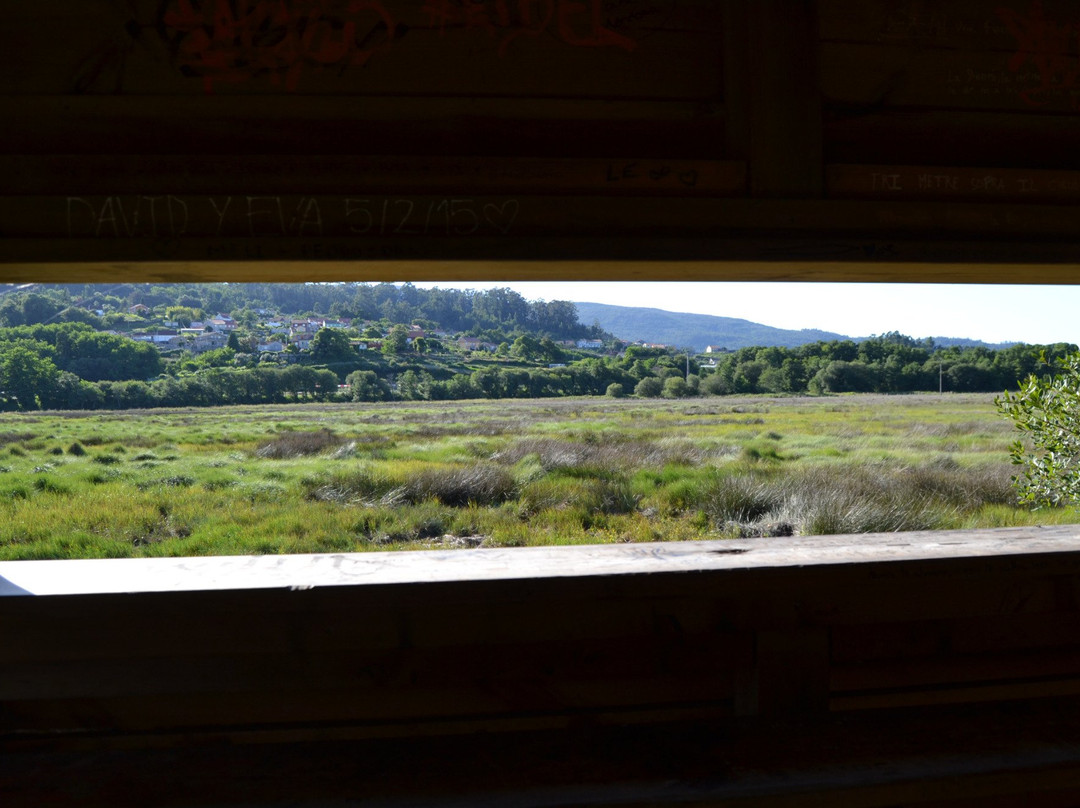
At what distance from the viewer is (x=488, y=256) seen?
1802 millimetres

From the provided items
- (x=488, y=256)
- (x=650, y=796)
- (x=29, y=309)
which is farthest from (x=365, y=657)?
(x=29, y=309)

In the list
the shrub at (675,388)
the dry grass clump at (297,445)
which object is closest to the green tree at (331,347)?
the dry grass clump at (297,445)

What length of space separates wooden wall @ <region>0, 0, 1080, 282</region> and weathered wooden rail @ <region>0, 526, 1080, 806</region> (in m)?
0.72

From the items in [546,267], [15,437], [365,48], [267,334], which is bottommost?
[15,437]

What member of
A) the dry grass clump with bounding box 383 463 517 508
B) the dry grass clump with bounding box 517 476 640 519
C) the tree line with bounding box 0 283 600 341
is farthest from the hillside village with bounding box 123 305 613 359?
the dry grass clump with bounding box 517 476 640 519

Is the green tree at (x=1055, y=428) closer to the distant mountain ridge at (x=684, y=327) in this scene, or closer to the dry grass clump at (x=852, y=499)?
the dry grass clump at (x=852, y=499)

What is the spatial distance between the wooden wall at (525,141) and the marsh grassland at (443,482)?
745 centimetres

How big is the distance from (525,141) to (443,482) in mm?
11067

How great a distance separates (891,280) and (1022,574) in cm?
83

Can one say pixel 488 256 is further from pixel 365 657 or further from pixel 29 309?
pixel 29 309

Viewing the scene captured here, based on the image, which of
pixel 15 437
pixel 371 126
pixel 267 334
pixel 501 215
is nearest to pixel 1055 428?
pixel 501 215

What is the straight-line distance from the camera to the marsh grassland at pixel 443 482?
10.3 metres

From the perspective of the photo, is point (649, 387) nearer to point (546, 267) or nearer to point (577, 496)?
point (577, 496)

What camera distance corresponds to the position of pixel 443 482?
12.7m
